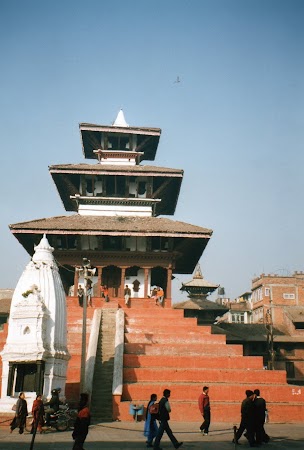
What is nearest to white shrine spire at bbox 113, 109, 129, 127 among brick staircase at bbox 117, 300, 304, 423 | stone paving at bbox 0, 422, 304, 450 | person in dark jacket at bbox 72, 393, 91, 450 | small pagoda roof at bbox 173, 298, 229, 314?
small pagoda roof at bbox 173, 298, 229, 314

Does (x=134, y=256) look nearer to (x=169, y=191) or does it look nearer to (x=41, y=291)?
(x=169, y=191)

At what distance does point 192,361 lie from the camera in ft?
56.9

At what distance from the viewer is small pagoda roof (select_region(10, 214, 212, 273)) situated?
935 inches

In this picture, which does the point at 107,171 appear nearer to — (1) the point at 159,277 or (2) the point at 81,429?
(1) the point at 159,277

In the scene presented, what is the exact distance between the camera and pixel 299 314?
45.9 metres

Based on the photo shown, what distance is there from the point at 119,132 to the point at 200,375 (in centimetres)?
1839

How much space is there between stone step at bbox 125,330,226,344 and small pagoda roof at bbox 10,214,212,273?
5850mm

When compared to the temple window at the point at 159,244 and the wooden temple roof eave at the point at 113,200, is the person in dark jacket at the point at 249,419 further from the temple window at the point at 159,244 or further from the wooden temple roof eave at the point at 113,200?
the wooden temple roof eave at the point at 113,200

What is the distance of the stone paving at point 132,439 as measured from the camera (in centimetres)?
1010

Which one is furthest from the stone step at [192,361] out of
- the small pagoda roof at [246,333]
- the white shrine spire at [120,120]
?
the white shrine spire at [120,120]

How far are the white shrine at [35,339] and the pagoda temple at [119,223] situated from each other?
874cm

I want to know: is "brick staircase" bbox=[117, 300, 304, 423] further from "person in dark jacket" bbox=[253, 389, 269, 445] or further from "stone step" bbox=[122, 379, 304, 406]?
"person in dark jacket" bbox=[253, 389, 269, 445]

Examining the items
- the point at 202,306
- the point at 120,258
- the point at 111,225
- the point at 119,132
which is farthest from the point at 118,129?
the point at 202,306

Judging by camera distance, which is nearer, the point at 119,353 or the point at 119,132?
the point at 119,353
